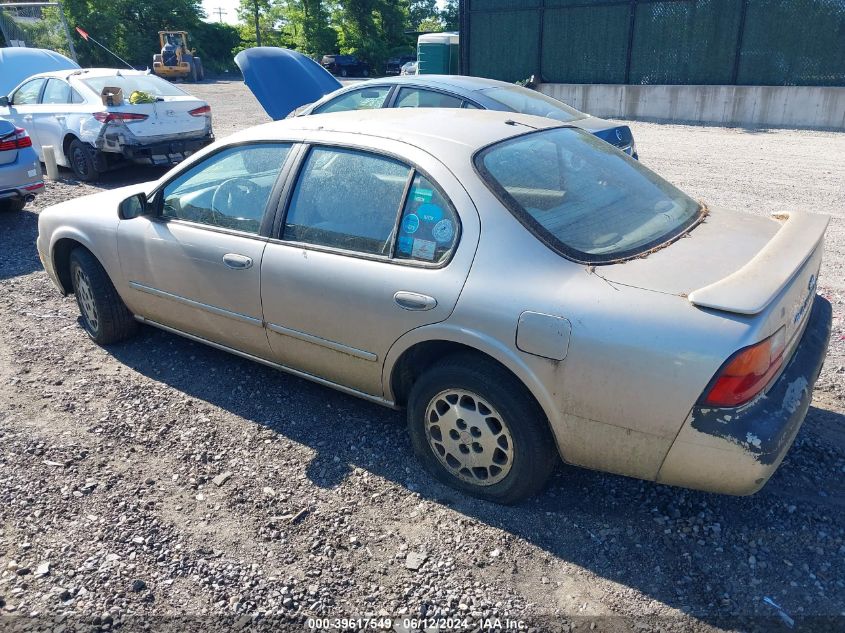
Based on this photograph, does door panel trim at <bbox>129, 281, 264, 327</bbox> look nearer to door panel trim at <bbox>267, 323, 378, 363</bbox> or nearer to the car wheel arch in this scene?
door panel trim at <bbox>267, 323, 378, 363</bbox>

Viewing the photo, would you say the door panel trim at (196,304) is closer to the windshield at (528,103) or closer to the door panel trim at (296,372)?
the door panel trim at (296,372)

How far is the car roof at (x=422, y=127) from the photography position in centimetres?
326

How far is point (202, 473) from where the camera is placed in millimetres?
3436

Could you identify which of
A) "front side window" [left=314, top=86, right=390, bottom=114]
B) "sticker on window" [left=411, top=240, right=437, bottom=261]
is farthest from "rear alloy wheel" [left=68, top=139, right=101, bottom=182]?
"sticker on window" [left=411, top=240, right=437, bottom=261]

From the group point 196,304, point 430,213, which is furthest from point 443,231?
point 196,304

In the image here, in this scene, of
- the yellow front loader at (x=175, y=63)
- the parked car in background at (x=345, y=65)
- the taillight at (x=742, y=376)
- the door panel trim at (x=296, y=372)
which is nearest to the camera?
the taillight at (x=742, y=376)

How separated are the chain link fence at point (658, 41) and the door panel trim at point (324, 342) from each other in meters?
16.3

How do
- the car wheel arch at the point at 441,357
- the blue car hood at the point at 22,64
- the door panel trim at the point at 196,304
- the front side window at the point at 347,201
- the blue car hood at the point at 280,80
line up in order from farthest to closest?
the blue car hood at the point at 22,64 → the blue car hood at the point at 280,80 → the door panel trim at the point at 196,304 → the front side window at the point at 347,201 → the car wheel arch at the point at 441,357

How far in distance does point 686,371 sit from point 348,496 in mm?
1678

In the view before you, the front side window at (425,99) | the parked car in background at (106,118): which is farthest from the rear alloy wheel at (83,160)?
the front side window at (425,99)

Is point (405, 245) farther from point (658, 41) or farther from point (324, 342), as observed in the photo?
point (658, 41)

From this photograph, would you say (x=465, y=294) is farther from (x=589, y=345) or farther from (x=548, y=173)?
(x=548, y=173)

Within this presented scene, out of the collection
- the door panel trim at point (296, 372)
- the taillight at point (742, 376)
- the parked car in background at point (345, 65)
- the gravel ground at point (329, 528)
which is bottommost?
the gravel ground at point (329, 528)

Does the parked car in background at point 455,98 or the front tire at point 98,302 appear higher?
the parked car in background at point 455,98
